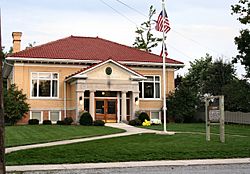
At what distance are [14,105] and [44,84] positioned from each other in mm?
4027

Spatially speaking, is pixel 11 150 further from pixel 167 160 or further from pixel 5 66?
pixel 5 66

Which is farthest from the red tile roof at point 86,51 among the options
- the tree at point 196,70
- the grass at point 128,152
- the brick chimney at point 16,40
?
the grass at point 128,152

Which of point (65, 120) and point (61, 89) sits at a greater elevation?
point (61, 89)

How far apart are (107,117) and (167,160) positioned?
22594mm

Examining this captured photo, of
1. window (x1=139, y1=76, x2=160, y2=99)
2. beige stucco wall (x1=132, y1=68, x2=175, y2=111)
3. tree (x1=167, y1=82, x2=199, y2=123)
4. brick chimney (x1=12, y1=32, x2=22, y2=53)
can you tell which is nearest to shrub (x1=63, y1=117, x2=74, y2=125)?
beige stucco wall (x1=132, y1=68, x2=175, y2=111)

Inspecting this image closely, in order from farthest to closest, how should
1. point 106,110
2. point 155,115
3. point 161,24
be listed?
point 155,115 → point 106,110 → point 161,24

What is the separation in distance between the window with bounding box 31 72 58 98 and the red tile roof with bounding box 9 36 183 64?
5.74ft

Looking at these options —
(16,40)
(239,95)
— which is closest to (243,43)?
(239,95)

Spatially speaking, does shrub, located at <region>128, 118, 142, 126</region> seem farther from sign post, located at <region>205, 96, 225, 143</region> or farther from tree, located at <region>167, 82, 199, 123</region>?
sign post, located at <region>205, 96, 225, 143</region>

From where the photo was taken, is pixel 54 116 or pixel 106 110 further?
pixel 54 116

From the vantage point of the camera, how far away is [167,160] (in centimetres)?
1653

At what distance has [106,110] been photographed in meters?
38.9

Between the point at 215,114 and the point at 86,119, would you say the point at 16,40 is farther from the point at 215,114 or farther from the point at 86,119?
the point at 215,114

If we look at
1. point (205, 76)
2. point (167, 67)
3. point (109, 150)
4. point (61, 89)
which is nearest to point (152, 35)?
point (205, 76)
